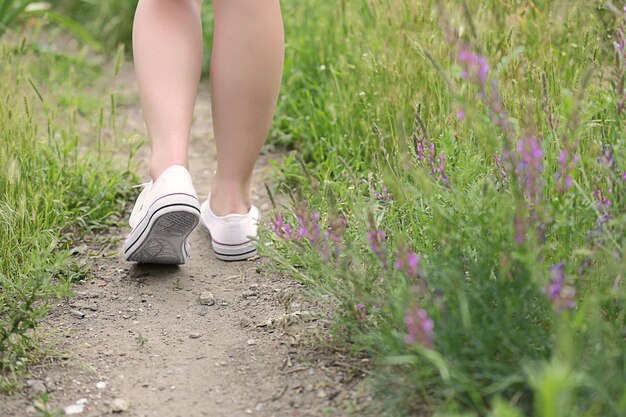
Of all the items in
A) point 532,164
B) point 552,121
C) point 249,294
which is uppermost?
point 532,164

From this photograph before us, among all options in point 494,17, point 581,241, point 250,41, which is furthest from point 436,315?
point 494,17

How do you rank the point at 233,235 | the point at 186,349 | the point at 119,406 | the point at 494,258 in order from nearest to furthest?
the point at 494,258 → the point at 119,406 → the point at 186,349 → the point at 233,235

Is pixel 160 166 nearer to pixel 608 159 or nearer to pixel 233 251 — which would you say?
pixel 233 251

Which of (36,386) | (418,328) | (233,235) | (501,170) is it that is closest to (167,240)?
(233,235)

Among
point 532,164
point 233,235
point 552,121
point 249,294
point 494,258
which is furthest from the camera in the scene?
point 233,235

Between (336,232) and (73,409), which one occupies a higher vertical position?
(336,232)

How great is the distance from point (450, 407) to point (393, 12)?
201 centimetres

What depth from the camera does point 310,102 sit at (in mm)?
3311

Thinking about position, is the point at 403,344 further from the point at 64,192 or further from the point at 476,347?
the point at 64,192

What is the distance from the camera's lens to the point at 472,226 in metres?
1.83

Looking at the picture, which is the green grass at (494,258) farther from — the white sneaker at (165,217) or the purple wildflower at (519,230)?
the white sneaker at (165,217)

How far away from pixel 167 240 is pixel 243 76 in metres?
0.51

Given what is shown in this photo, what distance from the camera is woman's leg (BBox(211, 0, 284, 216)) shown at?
7.75 feet

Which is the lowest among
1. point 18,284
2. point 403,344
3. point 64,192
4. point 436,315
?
point 64,192
